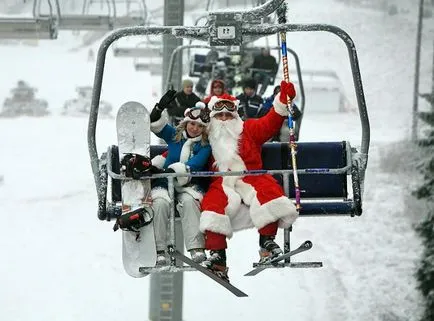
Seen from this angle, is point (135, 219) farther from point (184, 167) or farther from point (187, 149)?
point (187, 149)

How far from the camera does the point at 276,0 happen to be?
4531 millimetres

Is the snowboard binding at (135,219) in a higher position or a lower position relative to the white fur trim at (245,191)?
lower

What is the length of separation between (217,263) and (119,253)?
15232mm

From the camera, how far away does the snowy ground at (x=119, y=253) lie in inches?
701

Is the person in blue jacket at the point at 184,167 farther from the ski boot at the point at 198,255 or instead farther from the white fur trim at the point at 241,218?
the white fur trim at the point at 241,218

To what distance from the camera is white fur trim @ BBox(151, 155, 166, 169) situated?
5273mm

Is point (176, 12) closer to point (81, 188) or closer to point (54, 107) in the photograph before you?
point (81, 188)

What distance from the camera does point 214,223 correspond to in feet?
16.0

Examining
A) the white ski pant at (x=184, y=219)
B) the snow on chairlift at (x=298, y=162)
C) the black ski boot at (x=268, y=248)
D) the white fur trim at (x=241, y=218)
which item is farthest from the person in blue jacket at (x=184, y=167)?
the black ski boot at (x=268, y=248)

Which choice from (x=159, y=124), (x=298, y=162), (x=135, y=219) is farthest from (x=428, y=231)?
(x=135, y=219)

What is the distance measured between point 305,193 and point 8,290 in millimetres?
13346

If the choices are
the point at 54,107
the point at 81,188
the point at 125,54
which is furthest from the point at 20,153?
the point at 125,54

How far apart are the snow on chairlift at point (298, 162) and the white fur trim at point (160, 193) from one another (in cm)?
8

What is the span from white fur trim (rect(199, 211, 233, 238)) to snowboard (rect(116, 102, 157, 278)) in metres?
0.27
